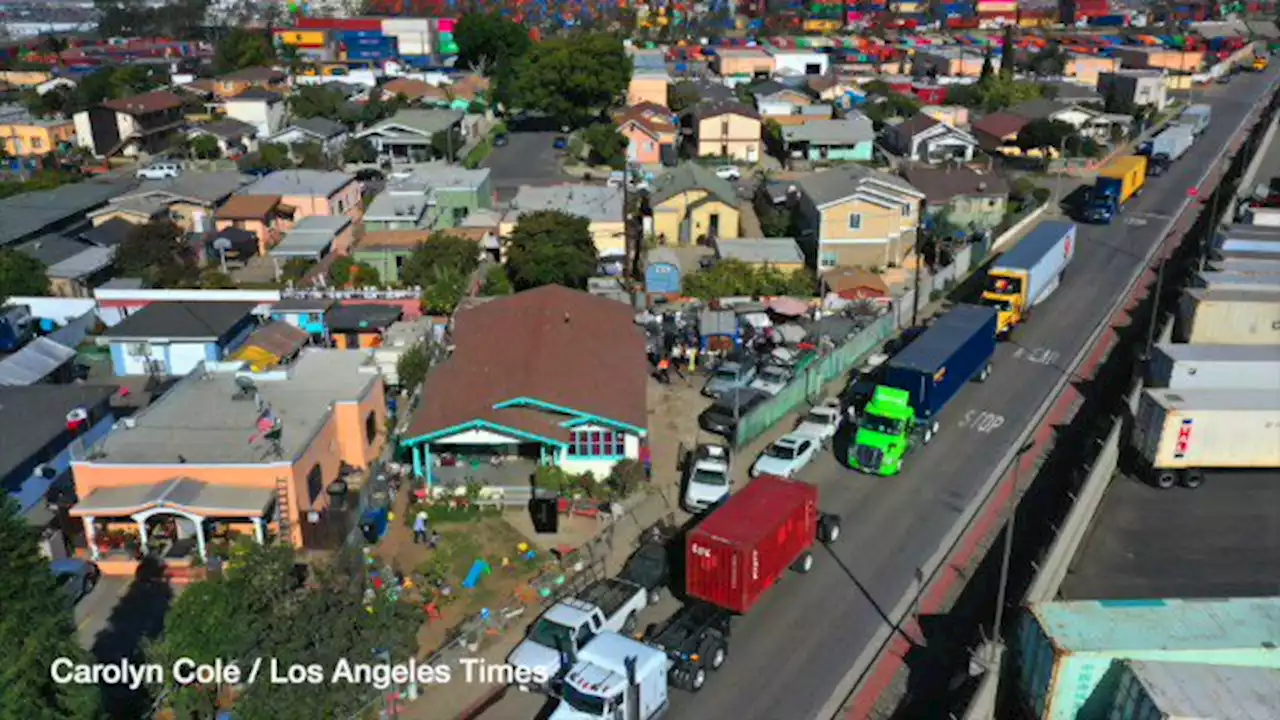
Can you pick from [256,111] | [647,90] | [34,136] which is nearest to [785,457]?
[647,90]

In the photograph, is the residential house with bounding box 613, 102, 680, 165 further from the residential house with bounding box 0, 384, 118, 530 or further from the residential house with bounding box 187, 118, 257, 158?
the residential house with bounding box 0, 384, 118, 530

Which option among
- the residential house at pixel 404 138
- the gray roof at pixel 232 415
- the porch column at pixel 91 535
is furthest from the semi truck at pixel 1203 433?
the residential house at pixel 404 138

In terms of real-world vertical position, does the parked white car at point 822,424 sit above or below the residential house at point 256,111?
below

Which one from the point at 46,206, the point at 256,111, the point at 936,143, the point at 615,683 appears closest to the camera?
the point at 615,683

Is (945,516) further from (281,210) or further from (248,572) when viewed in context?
(281,210)

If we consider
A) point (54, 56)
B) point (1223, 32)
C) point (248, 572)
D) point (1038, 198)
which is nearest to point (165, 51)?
point (54, 56)

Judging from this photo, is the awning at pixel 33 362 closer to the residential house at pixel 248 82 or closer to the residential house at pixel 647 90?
the residential house at pixel 248 82

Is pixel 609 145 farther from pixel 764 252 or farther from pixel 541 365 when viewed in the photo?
pixel 541 365
